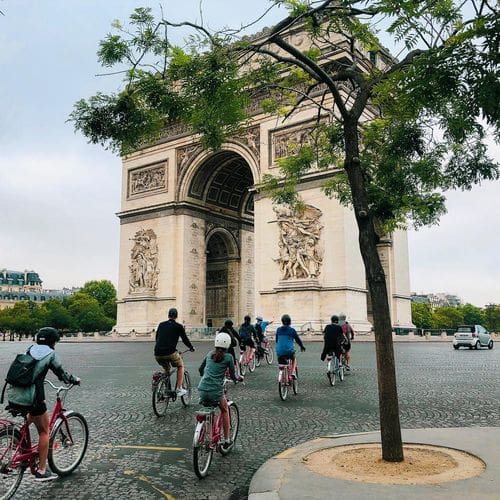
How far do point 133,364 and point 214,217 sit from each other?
20.6 m

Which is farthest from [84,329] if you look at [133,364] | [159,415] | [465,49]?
[465,49]

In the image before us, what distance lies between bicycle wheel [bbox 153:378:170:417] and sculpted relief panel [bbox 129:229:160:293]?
26.2 m

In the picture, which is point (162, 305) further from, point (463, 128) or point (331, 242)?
point (463, 128)

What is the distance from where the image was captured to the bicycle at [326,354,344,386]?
11.3m

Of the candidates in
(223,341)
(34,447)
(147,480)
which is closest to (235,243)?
(223,341)

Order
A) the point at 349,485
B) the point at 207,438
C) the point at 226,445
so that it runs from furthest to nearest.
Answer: the point at 226,445
the point at 207,438
the point at 349,485

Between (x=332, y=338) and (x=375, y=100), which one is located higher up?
(x=375, y=100)

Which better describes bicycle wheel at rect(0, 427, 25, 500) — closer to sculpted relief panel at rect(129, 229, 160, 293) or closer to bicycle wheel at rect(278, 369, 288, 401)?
bicycle wheel at rect(278, 369, 288, 401)

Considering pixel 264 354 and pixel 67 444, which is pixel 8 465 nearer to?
pixel 67 444

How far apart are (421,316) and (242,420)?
84.8m

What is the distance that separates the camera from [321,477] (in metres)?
4.61

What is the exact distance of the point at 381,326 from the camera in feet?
17.6

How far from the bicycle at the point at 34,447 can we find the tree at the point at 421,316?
276 ft

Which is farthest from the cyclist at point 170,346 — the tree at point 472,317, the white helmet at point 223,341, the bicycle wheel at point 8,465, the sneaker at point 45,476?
the tree at point 472,317
